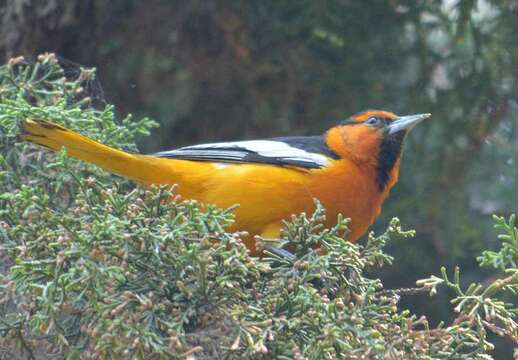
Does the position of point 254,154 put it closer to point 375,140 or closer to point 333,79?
point 375,140

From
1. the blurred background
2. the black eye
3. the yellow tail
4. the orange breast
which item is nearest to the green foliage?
the yellow tail

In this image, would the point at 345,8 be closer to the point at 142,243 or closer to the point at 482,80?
the point at 482,80

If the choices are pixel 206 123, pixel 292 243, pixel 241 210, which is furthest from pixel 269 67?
pixel 292 243

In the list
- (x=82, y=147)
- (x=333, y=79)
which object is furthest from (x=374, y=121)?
(x=82, y=147)

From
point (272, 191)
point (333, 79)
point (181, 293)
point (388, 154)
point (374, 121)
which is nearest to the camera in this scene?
point (181, 293)

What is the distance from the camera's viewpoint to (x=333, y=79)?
516 centimetres

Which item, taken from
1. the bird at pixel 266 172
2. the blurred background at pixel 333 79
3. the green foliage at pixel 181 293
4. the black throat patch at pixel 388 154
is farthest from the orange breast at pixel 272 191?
the blurred background at pixel 333 79

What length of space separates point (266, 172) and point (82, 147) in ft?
2.74

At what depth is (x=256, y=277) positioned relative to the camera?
269 cm

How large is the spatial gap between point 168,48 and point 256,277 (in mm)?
2779

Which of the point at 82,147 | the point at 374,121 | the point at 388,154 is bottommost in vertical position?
the point at 388,154

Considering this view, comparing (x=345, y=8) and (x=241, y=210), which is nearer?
(x=241, y=210)

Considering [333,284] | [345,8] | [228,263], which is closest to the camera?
[228,263]

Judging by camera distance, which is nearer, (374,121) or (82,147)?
(82,147)
